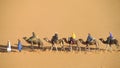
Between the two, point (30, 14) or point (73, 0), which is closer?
point (30, 14)

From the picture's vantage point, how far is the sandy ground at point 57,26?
21.4 meters

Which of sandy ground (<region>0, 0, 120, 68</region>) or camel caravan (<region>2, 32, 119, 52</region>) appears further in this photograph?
camel caravan (<region>2, 32, 119, 52</region>)

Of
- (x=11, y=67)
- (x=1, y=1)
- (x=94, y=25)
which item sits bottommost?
(x=11, y=67)

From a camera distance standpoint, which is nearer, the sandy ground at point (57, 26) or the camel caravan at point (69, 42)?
the sandy ground at point (57, 26)

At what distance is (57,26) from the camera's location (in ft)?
102

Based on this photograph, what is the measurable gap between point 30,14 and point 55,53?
1109 cm

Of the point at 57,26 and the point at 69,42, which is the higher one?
the point at 57,26

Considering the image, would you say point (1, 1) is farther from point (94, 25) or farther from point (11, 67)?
point (11, 67)

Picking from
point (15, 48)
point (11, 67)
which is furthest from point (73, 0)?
point (11, 67)

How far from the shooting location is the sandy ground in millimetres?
21375

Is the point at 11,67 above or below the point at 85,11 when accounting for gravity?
→ below

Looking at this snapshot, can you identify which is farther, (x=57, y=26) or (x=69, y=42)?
(x=57, y=26)

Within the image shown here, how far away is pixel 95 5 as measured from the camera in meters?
36.0

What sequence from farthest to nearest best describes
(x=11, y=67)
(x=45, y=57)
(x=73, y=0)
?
(x=73, y=0) < (x=45, y=57) < (x=11, y=67)
